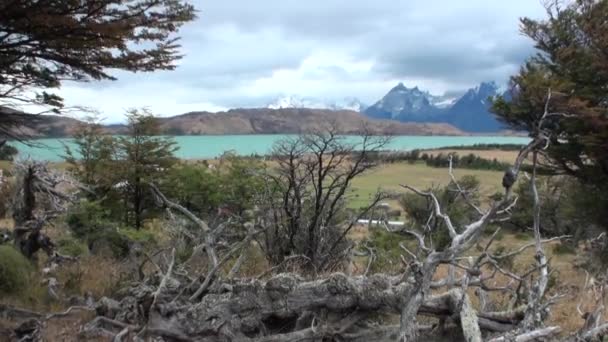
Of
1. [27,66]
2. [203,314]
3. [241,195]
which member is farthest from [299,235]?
[241,195]

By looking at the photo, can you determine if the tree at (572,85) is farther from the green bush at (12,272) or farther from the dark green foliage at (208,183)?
the green bush at (12,272)

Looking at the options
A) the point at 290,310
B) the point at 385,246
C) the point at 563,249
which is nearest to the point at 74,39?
the point at 290,310

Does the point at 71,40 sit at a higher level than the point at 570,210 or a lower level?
higher

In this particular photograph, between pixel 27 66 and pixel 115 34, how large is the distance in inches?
61.0

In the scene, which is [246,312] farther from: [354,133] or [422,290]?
[354,133]

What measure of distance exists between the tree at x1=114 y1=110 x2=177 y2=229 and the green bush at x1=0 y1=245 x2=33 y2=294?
14061 millimetres

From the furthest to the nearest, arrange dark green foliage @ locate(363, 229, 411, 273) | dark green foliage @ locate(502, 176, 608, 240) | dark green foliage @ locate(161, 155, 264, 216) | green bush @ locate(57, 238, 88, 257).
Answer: dark green foliage @ locate(161, 155, 264, 216)
dark green foliage @ locate(502, 176, 608, 240)
green bush @ locate(57, 238, 88, 257)
dark green foliage @ locate(363, 229, 411, 273)

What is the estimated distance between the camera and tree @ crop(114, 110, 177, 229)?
22094 millimetres

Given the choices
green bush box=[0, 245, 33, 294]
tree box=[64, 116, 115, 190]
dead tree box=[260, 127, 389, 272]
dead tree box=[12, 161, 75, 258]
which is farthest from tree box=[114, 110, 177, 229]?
green bush box=[0, 245, 33, 294]

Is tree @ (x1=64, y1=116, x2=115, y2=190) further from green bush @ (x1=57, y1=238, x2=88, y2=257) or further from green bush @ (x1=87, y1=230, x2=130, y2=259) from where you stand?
green bush @ (x1=57, y1=238, x2=88, y2=257)

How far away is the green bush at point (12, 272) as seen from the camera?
7.29 meters

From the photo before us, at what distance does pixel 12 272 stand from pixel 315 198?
212 inches

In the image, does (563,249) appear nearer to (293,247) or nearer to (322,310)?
(293,247)

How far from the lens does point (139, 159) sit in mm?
22625
